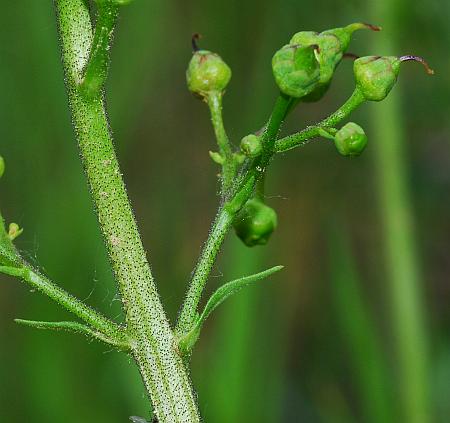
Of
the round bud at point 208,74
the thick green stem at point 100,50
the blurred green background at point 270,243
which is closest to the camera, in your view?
the thick green stem at point 100,50

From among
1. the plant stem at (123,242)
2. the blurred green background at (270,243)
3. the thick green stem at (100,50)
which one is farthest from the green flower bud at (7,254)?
the blurred green background at (270,243)

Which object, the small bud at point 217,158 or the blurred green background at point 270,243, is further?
the blurred green background at point 270,243

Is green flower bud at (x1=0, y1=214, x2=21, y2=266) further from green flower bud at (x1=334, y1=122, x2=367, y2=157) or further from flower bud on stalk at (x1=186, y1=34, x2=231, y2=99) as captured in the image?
green flower bud at (x1=334, y1=122, x2=367, y2=157)

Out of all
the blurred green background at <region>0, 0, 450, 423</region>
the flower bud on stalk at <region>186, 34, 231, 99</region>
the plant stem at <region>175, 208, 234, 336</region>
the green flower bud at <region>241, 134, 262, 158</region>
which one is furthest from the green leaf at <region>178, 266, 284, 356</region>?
the blurred green background at <region>0, 0, 450, 423</region>

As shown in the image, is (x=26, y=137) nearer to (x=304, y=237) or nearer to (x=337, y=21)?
(x=337, y=21)

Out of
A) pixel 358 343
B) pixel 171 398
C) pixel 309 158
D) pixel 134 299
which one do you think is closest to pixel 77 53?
pixel 134 299

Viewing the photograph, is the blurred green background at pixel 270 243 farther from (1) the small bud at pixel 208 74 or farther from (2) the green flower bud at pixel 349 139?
(2) the green flower bud at pixel 349 139

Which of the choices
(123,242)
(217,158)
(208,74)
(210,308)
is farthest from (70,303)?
(208,74)
